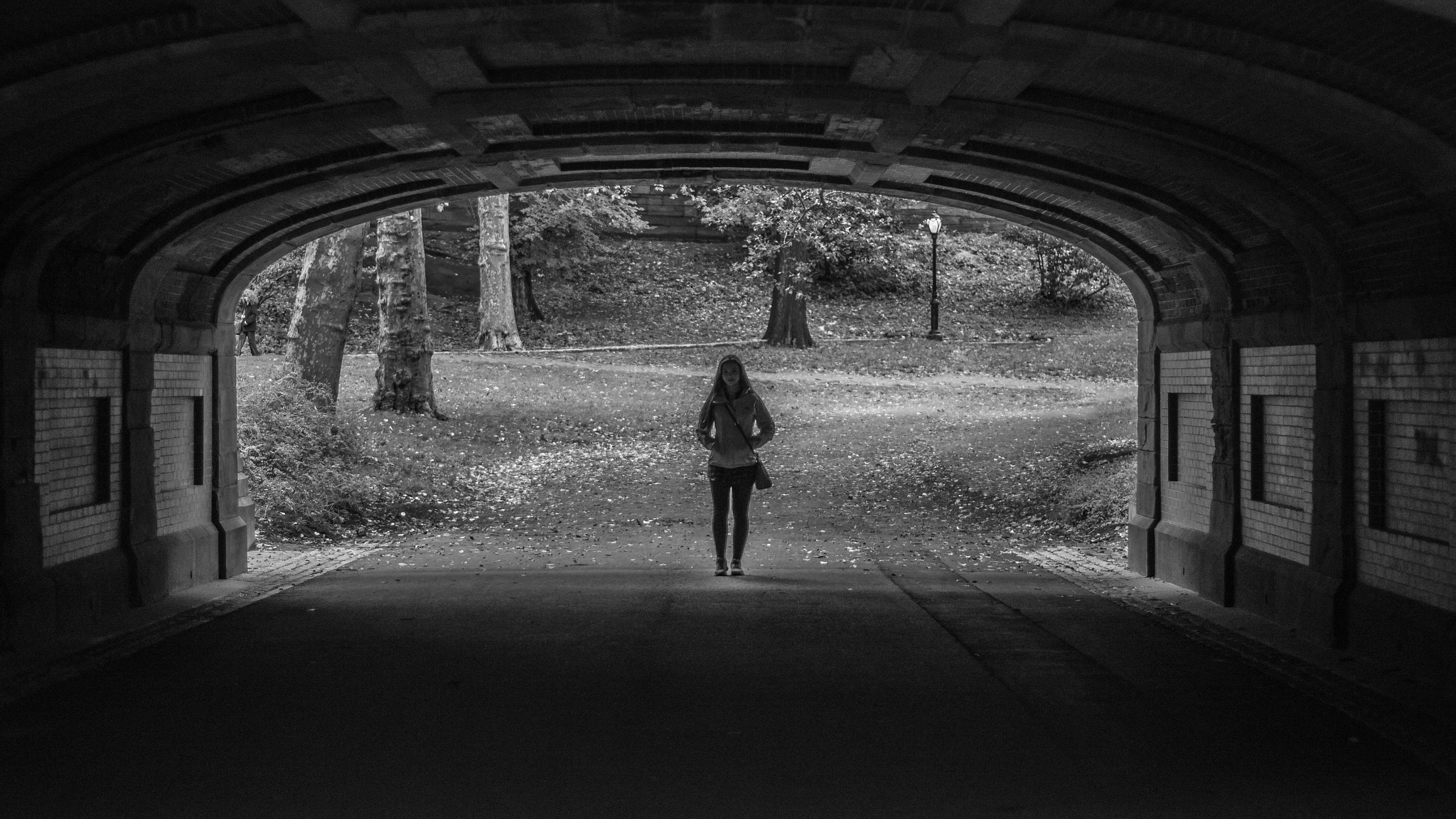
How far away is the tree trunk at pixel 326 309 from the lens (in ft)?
71.0

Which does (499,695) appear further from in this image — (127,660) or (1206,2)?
(1206,2)

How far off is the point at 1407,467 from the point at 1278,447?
79.7 inches

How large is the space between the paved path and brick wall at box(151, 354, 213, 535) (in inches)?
77.9

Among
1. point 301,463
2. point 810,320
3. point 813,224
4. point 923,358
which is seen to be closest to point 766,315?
point 810,320

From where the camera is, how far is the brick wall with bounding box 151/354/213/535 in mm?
11867

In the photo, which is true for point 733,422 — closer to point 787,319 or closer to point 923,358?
point 923,358

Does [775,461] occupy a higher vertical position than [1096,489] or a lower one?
higher

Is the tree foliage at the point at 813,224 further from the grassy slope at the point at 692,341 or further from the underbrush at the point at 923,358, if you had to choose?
the grassy slope at the point at 692,341

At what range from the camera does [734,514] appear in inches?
489

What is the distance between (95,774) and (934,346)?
31.8 metres

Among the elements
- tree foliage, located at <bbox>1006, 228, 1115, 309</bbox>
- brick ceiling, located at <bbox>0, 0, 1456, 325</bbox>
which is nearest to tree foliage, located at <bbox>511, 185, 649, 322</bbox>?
tree foliage, located at <bbox>1006, 228, 1115, 309</bbox>

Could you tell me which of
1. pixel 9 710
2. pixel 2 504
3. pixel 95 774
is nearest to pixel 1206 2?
pixel 95 774

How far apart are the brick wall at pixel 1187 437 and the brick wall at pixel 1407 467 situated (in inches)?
110

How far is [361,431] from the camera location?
22.0 m
